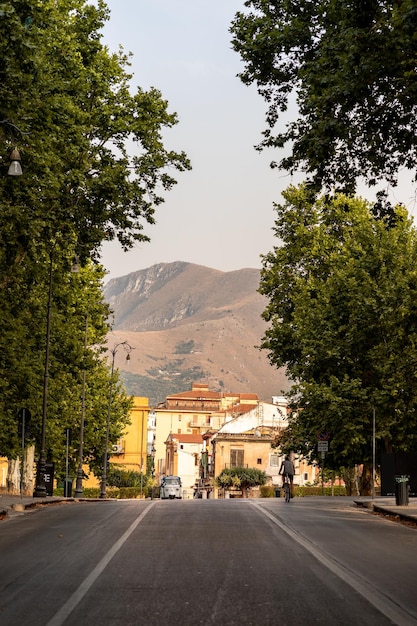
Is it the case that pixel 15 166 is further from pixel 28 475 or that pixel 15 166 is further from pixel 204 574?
pixel 28 475

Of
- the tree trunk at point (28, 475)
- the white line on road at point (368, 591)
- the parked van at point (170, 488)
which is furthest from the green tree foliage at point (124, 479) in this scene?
the white line on road at point (368, 591)

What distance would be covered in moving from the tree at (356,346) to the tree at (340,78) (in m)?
21.5

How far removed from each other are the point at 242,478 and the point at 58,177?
88.0 metres

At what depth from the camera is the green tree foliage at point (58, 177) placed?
23609mm

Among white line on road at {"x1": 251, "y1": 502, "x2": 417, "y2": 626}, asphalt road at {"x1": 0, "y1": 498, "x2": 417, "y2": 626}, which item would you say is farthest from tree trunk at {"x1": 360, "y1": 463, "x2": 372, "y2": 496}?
white line on road at {"x1": 251, "y1": 502, "x2": 417, "y2": 626}

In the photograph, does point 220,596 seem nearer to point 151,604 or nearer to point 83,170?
point 151,604

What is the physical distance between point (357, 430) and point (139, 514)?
23935mm

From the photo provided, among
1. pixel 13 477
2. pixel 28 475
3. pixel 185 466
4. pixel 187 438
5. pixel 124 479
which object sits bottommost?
pixel 13 477

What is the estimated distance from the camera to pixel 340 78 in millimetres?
18953

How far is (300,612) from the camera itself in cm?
956

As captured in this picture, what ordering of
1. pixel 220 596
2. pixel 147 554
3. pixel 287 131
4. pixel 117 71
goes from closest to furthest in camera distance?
1. pixel 220 596
2. pixel 147 554
3. pixel 287 131
4. pixel 117 71

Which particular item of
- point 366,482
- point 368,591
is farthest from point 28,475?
point 368,591

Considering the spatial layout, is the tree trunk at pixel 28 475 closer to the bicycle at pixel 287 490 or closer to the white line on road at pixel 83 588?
the bicycle at pixel 287 490

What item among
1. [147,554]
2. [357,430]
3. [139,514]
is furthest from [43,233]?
[357,430]
